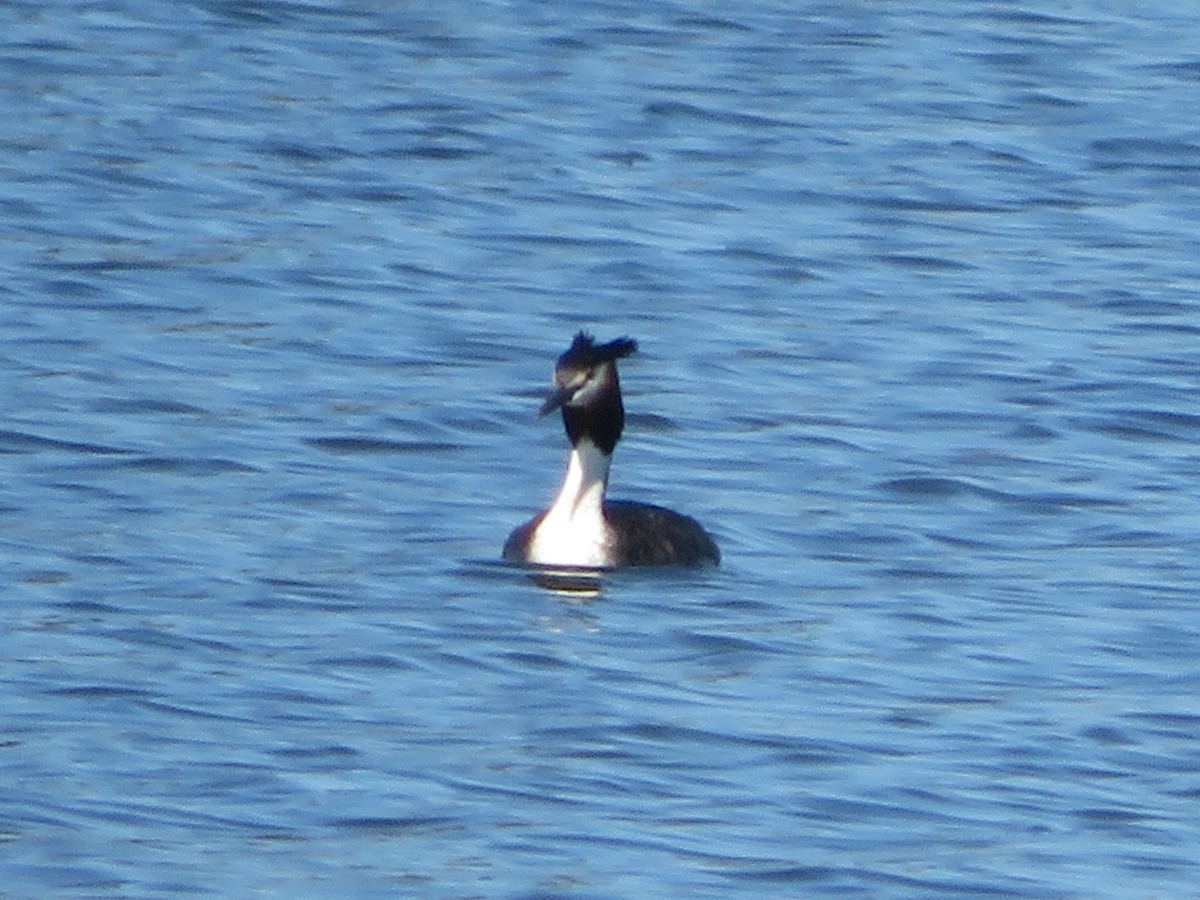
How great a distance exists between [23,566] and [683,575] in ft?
7.24

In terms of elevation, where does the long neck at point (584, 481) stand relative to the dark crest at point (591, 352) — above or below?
below

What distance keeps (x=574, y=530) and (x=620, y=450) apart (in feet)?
7.07

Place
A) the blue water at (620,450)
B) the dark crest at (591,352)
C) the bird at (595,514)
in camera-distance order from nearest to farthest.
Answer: the blue water at (620,450) → the bird at (595,514) → the dark crest at (591,352)

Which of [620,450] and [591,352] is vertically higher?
[591,352]

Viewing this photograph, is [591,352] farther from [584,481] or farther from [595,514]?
[595,514]

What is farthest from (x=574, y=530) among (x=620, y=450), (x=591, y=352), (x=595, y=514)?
(x=620, y=450)

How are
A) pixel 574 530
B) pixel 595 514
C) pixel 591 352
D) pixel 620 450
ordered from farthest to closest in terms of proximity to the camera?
1. pixel 620 450
2. pixel 591 352
3. pixel 595 514
4. pixel 574 530

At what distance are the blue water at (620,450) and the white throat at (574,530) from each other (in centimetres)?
18

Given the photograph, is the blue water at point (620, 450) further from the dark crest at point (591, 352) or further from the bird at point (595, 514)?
the dark crest at point (591, 352)

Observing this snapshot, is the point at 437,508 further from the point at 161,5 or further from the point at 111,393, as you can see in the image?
the point at 161,5

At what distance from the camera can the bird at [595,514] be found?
1229 centimetres

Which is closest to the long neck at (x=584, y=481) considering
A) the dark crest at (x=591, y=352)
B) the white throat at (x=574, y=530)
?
the white throat at (x=574, y=530)

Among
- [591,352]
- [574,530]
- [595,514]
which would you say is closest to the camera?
[574,530]

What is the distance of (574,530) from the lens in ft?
40.5
